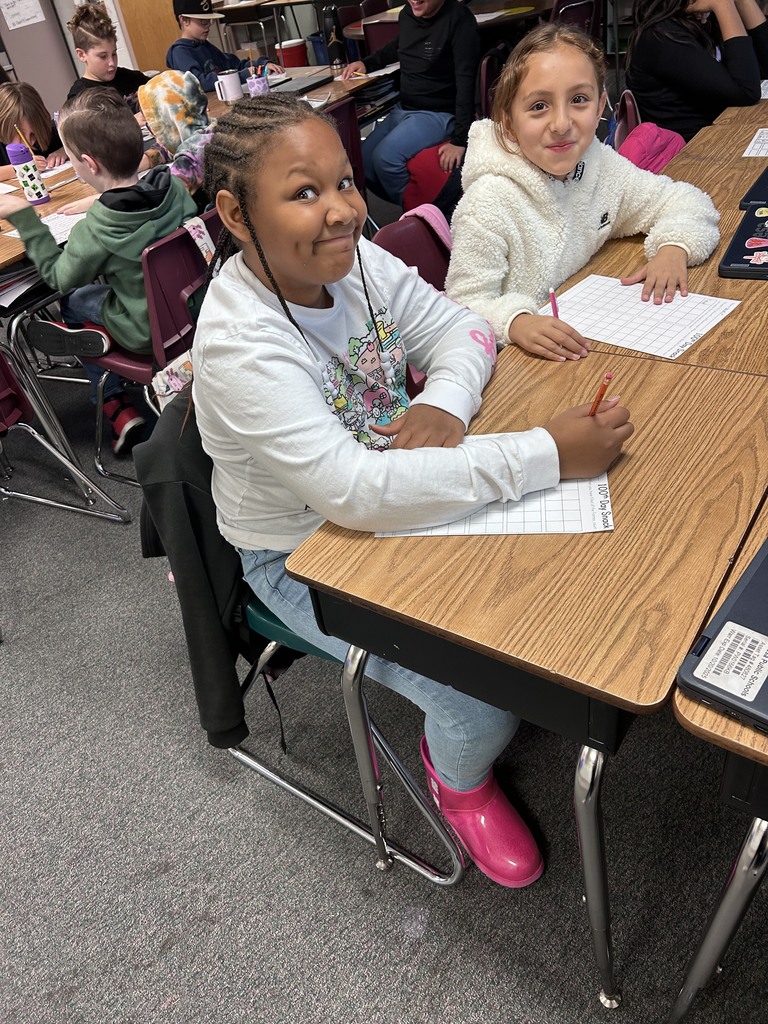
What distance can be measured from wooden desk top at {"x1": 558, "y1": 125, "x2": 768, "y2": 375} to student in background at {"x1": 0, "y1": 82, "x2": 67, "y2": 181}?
8.59 feet

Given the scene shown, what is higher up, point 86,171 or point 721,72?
point 86,171

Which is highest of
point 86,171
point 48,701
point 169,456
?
point 86,171

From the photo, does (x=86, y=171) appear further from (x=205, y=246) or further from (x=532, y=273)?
(x=532, y=273)

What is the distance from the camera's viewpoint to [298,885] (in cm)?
129

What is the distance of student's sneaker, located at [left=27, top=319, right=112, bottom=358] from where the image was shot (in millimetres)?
2051

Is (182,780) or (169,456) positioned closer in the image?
(169,456)

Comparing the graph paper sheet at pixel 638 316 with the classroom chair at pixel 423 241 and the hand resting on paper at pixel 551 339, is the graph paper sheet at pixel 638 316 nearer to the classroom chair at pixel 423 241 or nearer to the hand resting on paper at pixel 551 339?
the hand resting on paper at pixel 551 339

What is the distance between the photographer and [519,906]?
3.99 feet

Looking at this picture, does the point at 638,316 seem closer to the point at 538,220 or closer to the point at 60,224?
the point at 538,220

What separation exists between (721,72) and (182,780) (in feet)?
8.18

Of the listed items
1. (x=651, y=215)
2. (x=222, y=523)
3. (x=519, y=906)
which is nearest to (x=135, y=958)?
(x=519, y=906)

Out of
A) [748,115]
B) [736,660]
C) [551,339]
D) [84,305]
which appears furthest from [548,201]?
[84,305]

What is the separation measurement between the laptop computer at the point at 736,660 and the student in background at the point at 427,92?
10.00 feet

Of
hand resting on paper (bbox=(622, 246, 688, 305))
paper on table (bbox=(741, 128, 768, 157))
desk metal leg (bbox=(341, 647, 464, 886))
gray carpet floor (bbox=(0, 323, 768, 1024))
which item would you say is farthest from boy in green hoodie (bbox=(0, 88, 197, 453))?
paper on table (bbox=(741, 128, 768, 157))
